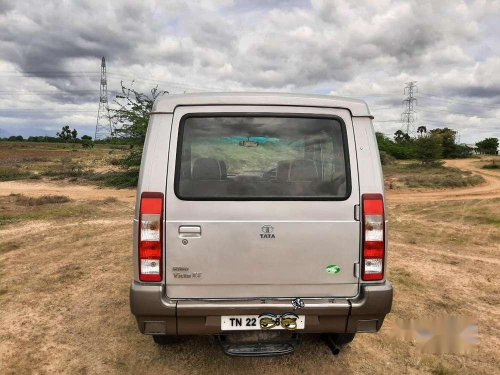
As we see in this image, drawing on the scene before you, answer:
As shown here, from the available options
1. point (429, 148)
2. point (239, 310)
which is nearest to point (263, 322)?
point (239, 310)

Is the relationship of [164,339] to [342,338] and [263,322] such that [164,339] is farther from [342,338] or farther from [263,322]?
[342,338]

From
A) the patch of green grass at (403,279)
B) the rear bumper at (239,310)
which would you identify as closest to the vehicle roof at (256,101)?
the rear bumper at (239,310)

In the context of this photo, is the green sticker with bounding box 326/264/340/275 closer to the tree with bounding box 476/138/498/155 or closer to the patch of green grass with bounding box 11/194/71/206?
the patch of green grass with bounding box 11/194/71/206

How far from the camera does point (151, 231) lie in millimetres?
2684

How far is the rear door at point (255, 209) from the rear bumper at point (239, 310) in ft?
0.20

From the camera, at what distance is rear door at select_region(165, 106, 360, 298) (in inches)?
107

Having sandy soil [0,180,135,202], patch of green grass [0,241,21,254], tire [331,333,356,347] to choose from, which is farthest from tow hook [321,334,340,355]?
sandy soil [0,180,135,202]

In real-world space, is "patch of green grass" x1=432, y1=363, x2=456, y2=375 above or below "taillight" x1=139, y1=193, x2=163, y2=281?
below

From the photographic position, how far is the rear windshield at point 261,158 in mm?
2789

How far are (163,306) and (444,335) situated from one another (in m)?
2.83

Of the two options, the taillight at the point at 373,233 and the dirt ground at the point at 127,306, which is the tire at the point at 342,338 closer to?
the dirt ground at the point at 127,306

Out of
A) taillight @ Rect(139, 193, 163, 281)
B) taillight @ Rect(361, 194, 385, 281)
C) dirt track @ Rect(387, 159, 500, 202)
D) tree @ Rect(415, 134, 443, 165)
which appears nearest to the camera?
taillight @ Rect(139, 193, 163, 281)

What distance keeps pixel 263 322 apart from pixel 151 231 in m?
1.01

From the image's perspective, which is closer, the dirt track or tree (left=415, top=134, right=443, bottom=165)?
the dirt track
